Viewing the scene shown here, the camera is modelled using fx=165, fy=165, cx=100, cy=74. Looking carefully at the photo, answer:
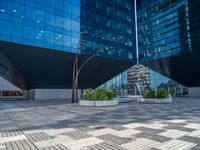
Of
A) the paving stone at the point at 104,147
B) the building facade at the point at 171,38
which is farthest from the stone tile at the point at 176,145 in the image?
the building facade at the point at 171,38

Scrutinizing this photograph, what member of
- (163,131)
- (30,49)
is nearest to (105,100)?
(163,131)

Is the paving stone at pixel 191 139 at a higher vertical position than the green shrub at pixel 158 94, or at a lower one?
lower

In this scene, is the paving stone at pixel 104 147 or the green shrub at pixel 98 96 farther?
the green shrub at pixel 98 96

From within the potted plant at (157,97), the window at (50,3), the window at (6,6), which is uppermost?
the window at (50,3)

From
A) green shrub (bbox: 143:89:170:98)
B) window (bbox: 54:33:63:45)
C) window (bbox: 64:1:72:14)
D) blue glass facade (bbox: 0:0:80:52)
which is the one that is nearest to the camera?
green shrub (bbox: 143:89:170:98)

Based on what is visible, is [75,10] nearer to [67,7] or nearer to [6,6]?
[67,7]

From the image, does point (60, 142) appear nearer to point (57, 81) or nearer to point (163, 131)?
point (163, 131)

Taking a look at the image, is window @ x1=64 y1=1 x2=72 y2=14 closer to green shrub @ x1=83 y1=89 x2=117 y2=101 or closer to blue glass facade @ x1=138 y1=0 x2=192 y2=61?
green shrub @ x1=83 y1=89 x2=117 y2=101

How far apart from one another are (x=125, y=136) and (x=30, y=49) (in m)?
28.9

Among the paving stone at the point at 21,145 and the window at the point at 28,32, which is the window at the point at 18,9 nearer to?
the window at the point at 28,32

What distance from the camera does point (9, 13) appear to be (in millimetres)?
28594

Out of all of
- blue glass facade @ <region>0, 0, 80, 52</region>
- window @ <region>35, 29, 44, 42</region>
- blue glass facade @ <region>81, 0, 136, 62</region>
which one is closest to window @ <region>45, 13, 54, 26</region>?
blue glass facade @ <region>0, 0, 80, 52</region>

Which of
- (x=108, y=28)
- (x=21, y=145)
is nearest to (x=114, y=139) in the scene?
(x=21, y=145)

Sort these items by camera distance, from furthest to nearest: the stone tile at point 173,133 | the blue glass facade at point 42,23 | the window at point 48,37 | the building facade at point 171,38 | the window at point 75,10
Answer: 1. the building facade at point 171,38
2. the window at point 75,10
3. the window at point 48,37
4. the blue glass facade at point 42,23
5. the stone tile at point 173,133
